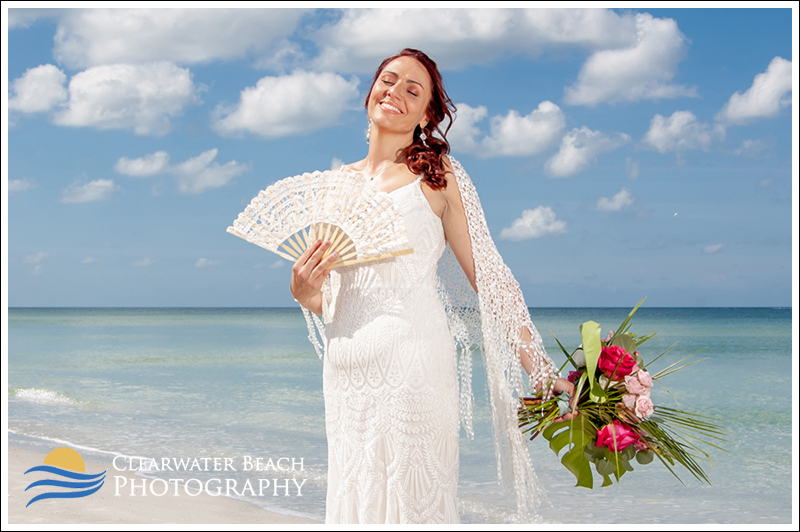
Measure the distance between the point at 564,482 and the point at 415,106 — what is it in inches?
138

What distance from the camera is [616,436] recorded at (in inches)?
76.3

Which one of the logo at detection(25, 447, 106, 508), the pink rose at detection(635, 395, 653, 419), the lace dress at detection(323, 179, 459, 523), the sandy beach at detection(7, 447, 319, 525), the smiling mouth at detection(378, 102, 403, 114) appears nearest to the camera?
the lace dress at detection(323, 179, 459, 523)

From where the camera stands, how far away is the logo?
418cm

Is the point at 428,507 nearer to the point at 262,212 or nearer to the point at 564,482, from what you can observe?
the point at 262,212

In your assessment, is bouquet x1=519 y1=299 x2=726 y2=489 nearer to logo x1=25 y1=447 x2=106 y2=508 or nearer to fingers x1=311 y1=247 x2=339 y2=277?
fingers x1=311 y1=247 x2=339 y2=277

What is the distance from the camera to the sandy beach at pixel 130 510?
147 inches

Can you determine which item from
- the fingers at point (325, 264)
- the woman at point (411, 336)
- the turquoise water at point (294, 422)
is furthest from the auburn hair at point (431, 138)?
the turquoise water at point (294, 422)

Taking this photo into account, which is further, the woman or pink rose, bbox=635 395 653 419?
pink rose, bbox=635 395 653 419

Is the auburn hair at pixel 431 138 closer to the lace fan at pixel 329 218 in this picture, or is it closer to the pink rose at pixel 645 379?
the lace fan at pixel 329 218

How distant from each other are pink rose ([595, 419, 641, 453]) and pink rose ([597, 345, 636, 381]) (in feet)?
0.51

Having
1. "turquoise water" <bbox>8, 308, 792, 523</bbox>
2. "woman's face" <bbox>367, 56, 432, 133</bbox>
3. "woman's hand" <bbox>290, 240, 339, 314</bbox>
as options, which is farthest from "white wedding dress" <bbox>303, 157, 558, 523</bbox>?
"turquoise water" <bbox>8, 308, 792, 523</bbox>

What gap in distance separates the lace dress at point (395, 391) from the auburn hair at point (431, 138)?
0.08 m

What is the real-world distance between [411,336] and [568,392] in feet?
1.82

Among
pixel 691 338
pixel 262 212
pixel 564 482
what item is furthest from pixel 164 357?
pixel 691 338
